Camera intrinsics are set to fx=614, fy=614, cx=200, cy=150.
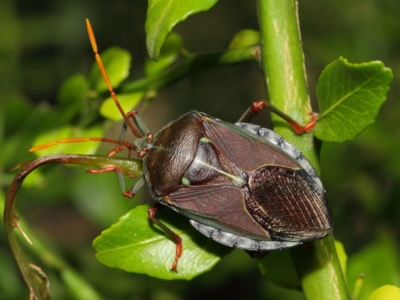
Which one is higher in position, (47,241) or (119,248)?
(119,248)

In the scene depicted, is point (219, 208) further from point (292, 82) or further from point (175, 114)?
point (175, 114)

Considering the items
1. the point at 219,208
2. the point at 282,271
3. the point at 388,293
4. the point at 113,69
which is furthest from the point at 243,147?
the point at 388,293

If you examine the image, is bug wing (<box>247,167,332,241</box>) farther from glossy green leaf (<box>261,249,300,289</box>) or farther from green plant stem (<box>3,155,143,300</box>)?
green plant stem (<box>3,155,143,300</box>)

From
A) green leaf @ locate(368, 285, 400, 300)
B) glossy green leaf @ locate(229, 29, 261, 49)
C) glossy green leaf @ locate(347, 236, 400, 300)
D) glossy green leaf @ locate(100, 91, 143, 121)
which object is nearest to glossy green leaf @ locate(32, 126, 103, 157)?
glossy green leaf @ locate(100, 91, 143, 121)

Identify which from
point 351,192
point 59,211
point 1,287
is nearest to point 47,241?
point 1,287

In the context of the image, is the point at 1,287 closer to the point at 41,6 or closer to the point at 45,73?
the point at 45,73

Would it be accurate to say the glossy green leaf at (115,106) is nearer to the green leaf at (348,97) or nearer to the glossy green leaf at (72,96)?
the glossy green leaf at (72,96)
